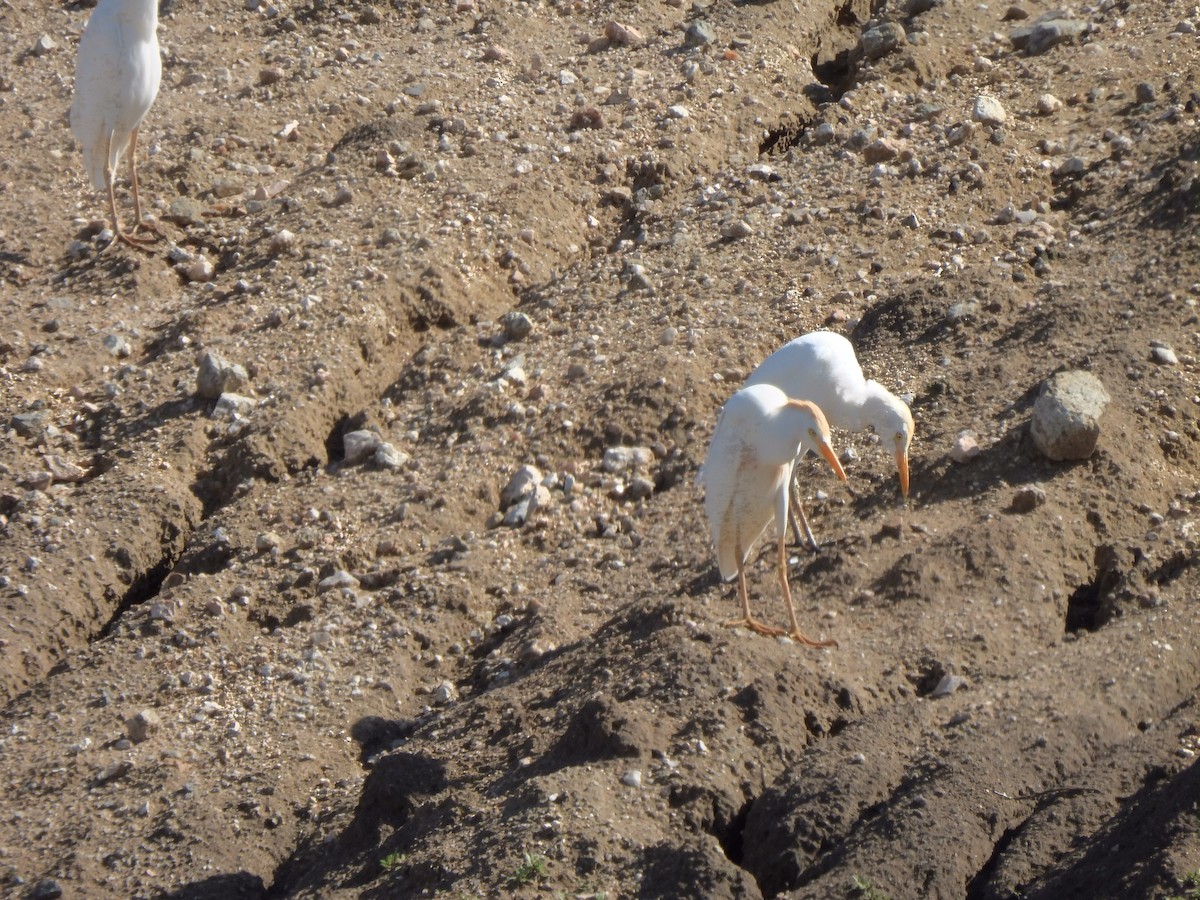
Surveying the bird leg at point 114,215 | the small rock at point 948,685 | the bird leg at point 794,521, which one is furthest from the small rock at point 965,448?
the bird leg at point 114,215

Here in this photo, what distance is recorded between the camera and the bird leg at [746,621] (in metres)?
5.82

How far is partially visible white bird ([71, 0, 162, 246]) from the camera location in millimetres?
9125

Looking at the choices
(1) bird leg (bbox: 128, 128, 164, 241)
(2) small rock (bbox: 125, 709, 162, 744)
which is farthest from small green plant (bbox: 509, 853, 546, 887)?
(1) bird leg (bbox: 128, 128, 164, 241)

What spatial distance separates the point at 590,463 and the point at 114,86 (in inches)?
163

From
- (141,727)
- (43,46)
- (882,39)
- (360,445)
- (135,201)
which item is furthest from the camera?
(43,46)

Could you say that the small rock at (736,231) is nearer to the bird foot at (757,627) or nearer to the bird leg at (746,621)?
the bird leg at (746,621)

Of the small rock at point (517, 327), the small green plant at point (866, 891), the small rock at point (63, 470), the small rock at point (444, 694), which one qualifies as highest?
the small green plant at point (866, 891)

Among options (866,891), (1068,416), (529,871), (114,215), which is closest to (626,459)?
(1068,416)

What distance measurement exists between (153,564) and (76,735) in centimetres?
121

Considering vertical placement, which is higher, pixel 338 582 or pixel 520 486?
pixel 520 486

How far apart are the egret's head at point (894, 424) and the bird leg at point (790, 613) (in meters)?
0.71

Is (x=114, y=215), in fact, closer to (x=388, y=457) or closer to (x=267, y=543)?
(x=388, y=457)

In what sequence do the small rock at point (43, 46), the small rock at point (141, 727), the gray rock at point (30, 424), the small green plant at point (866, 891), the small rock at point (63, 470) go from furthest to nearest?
the small rock at point (43, 46), the gray rock at point (30, 424), the small rock at point (63, 470), the small rock at point (141, 727), the small green plant at point (866, 891)

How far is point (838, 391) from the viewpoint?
6.47 m
